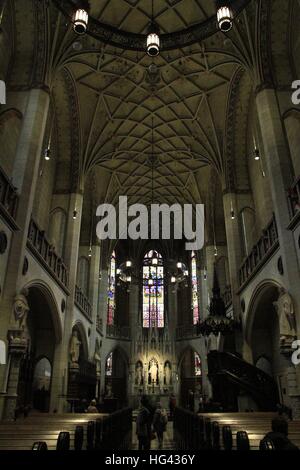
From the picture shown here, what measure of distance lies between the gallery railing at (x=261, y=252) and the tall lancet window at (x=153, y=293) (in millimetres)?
17876

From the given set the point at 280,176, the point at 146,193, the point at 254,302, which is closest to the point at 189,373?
the point at 146,193

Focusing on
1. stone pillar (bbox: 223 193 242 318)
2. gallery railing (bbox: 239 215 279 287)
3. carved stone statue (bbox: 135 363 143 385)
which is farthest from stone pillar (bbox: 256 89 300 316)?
carved stone statue (bbox: 135 363 143 385)

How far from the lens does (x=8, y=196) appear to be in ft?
38.4

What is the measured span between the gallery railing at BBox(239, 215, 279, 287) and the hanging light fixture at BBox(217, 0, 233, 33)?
733cm

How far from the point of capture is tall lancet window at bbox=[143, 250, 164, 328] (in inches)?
1431

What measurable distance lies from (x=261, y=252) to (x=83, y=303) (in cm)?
1232

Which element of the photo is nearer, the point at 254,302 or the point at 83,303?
the point at 254,302

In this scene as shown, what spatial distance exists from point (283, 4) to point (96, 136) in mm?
12190

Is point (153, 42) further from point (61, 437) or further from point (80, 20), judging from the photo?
point (61, 437)

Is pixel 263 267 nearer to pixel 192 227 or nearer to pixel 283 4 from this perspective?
pixel 283 4

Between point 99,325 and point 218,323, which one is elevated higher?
point 99,325

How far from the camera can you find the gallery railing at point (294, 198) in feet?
37.9

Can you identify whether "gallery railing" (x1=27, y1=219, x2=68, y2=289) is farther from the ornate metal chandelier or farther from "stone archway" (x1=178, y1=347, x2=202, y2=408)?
"stone archway" (x1=178, y1=347, x2=202, y2=408)
